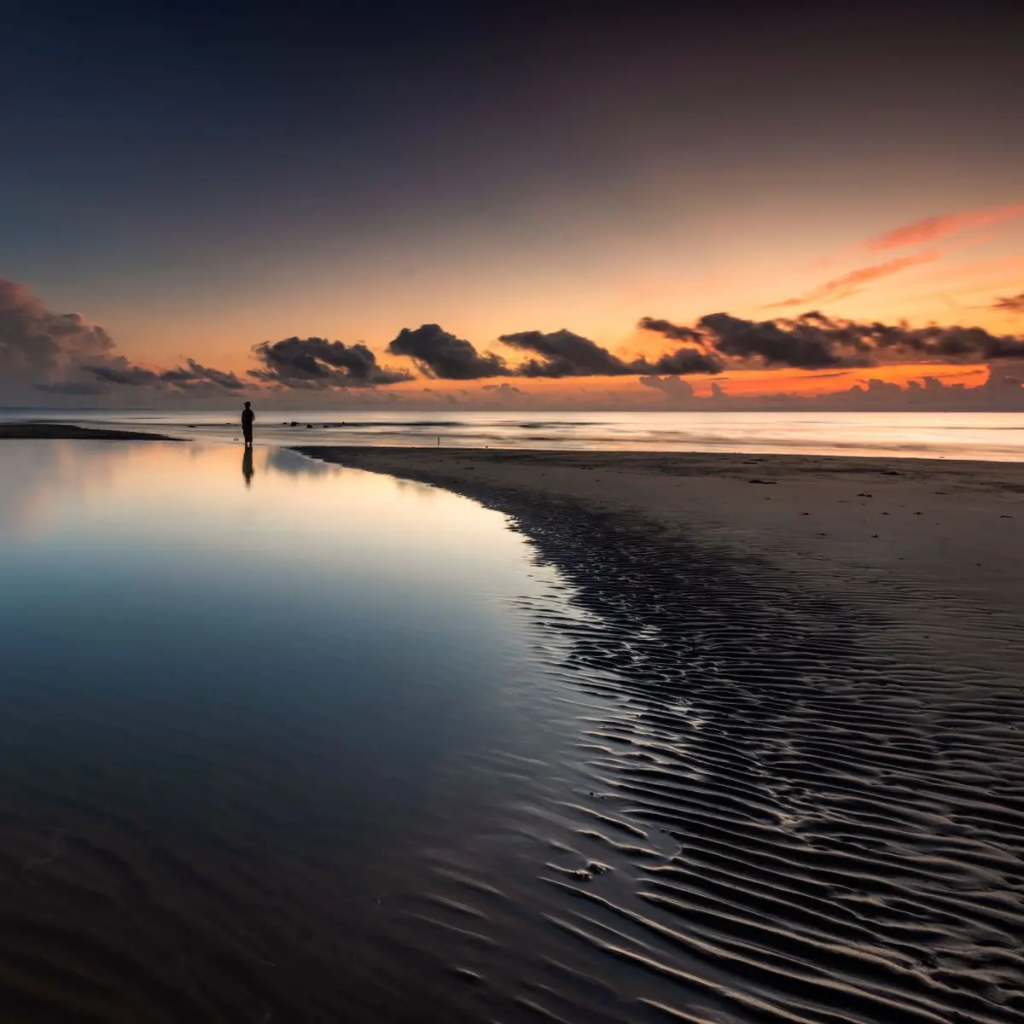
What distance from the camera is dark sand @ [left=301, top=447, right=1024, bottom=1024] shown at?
14.0ft

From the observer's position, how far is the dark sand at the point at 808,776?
168 inches

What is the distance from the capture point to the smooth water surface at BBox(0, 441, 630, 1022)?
4.12 m

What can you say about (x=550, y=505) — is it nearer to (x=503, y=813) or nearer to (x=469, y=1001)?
(x=503, y=813)

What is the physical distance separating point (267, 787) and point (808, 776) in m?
4.62

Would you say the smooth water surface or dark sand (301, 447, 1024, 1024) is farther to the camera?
dark sand (301, 447, 1024, 1024)

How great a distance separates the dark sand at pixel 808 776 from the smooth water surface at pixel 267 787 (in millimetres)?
794

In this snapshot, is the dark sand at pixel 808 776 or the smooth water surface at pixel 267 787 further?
the dark sand at pixel 808 776

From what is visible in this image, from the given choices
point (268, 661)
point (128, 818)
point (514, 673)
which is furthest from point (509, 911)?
point (268, 661)

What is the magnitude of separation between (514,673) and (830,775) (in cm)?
383

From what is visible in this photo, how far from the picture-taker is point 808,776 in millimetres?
6723

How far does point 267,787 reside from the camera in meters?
6.18

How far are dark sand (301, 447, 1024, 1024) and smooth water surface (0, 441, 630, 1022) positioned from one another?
79 cm

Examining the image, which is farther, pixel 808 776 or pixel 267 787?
pixel 808 776

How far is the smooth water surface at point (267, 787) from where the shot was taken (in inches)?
162
